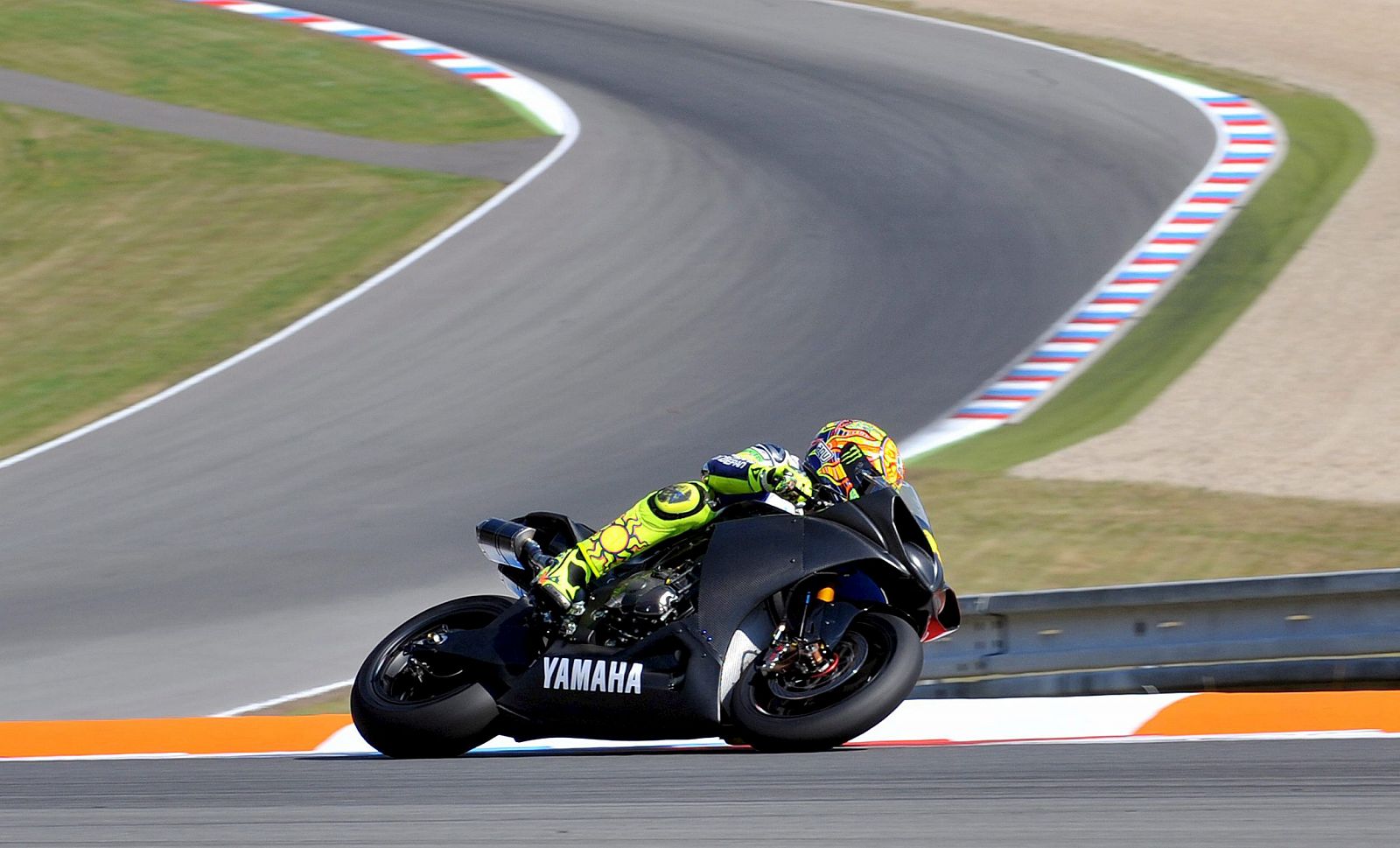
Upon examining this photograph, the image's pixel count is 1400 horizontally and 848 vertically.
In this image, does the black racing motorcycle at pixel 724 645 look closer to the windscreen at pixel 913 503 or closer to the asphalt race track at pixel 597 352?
the windscreen at pixel 913 503

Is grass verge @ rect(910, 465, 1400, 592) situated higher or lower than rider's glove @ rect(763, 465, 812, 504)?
lower

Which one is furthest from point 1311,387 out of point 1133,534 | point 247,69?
point 247,69

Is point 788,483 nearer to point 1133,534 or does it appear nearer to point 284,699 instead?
point 284,699

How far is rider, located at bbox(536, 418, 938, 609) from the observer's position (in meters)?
6.31

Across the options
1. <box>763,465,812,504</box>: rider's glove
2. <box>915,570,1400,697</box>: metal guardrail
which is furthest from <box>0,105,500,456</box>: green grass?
<box>763,465,812,504</box>: rider's glove

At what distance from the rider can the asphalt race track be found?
73 centimetres

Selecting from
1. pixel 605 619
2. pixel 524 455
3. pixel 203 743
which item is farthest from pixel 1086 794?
pixel 524 455

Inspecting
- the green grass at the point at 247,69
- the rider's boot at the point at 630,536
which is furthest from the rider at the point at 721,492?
the green grass at the point at 247,69

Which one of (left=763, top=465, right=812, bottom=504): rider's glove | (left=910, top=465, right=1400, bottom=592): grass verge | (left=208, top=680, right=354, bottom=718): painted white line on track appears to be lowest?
(left=208, top=680, right=354, bottom=718): painted white line on track

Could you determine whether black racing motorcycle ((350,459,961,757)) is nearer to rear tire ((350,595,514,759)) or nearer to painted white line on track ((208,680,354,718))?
rear tire ((350,595,514,759))

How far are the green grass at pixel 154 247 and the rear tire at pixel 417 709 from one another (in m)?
7.57

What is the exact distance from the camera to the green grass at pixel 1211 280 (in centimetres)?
1271

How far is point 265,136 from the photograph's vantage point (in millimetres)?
19875

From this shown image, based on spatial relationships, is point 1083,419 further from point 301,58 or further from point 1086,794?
point 301,58
